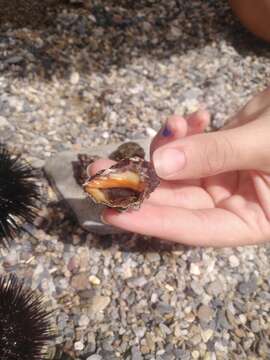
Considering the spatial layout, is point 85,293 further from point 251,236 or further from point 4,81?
point 4,81

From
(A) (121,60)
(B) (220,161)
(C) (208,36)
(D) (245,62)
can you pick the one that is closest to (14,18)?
(A) (121,60)

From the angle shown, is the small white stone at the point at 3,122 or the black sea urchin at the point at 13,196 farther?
the small white stone at the point at 3,122

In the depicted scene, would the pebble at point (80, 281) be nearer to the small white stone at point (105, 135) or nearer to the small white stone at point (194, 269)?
the small white stone at point (194, 269)

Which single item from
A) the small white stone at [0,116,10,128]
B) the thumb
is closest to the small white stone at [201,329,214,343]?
the thumb

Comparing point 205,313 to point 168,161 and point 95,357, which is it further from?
point 168,161

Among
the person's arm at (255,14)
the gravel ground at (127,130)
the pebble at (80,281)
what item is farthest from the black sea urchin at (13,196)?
the person's arm at (255,14)

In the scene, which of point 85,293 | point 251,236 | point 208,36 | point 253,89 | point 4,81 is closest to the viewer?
point 251,236

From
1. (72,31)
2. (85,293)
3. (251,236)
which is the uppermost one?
(72,31)
